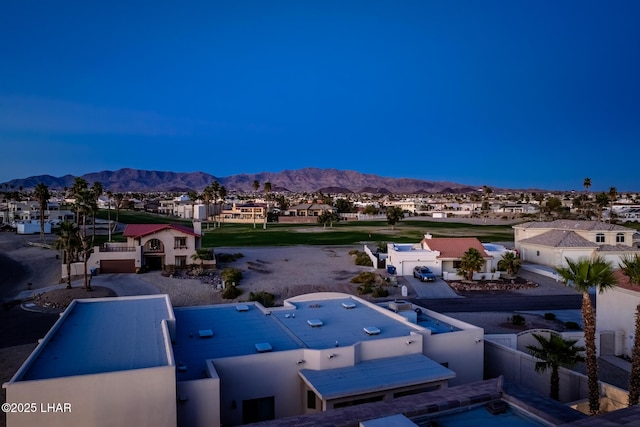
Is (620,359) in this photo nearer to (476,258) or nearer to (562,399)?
(562,399)

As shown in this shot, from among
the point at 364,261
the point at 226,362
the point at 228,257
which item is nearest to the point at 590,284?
the point at 226,362

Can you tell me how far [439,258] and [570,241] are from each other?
16.2 metres

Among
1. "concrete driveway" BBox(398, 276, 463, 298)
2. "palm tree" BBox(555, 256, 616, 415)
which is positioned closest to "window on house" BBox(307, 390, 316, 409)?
"palm tree" BBox(555, 256, 616, 415)

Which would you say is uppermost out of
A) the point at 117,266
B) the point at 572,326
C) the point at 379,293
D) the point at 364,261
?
the point at 364,261

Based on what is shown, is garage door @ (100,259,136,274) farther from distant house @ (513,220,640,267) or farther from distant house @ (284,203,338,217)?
distant house @ (284,203,338,217)

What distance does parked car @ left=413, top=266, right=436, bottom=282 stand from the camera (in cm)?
4722

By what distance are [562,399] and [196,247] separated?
139ft

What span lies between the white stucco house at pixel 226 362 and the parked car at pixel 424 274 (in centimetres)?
2411

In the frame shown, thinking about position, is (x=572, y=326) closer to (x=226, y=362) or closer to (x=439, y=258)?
(x=439, y=258)

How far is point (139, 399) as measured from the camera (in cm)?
1222

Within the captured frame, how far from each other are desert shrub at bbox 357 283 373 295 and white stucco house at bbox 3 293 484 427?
62.0 ft

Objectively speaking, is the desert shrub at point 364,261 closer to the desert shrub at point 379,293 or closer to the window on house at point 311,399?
the desert shrub at point 379,293

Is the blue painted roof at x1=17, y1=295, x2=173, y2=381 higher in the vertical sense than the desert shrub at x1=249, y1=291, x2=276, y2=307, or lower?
higher

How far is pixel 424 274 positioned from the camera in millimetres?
47562
